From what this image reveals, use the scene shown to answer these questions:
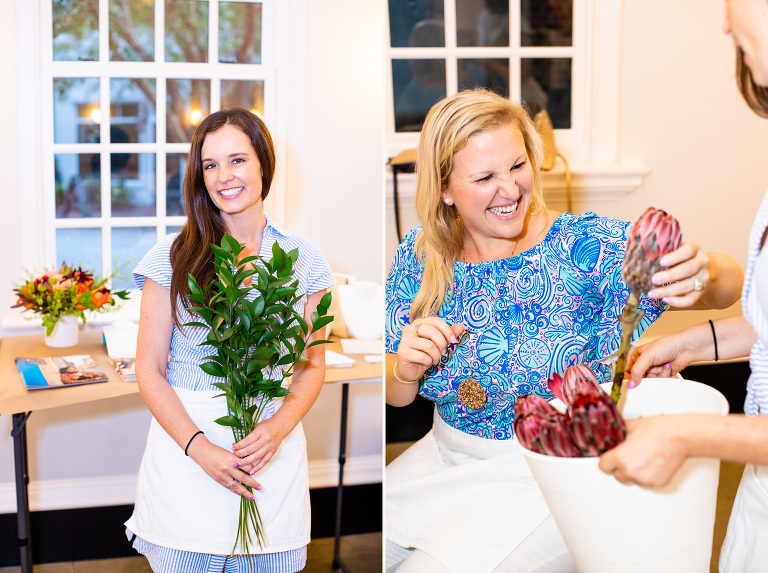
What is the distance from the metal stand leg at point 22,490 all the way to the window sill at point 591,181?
1086 millimetres

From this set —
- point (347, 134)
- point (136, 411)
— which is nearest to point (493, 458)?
point (347, 134)

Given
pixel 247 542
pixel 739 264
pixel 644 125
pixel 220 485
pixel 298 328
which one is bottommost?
pixel 247 542

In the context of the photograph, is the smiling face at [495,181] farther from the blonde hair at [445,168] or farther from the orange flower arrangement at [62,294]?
the orange flower arrangement at [62,294]

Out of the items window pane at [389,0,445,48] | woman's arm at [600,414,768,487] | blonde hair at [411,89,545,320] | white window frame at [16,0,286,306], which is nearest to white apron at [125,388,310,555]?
white window frame at [16,0,286,306]

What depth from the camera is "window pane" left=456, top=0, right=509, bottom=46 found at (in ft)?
3.11

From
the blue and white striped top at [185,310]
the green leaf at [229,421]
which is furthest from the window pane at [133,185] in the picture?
the green leaf at [229,421]

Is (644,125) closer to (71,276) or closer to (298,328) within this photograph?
(298,328)

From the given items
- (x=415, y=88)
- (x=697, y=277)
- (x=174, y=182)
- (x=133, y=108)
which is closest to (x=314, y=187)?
(x=174, y=182)

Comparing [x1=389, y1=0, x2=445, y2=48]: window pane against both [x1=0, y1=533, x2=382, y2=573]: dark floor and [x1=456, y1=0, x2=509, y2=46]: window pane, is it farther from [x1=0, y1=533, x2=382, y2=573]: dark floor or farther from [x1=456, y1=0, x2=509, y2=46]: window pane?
[x1=0, y1=533, x2=382, y2=573]: dark floor

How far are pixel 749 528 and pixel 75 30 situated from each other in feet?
5.31

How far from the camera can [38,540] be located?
177 cm

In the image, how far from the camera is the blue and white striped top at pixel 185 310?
3.96ft

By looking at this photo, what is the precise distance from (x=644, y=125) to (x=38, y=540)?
1716 mm

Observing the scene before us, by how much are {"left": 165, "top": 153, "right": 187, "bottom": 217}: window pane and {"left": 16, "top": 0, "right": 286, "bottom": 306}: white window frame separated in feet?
0.04
